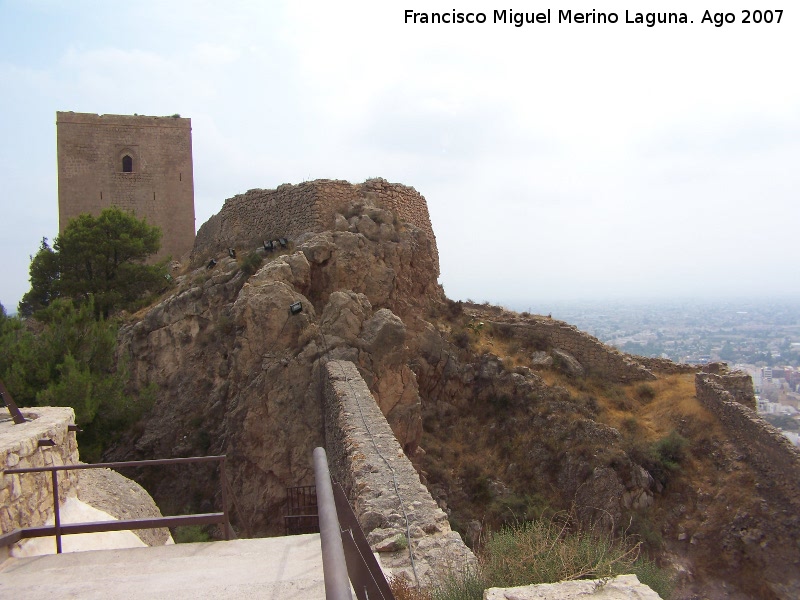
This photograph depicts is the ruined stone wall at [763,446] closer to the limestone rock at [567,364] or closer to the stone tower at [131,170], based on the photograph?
the limestone rock at [567,364]

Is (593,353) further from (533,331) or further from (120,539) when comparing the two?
(120,539)

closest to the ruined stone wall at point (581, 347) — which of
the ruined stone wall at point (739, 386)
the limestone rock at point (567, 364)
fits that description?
the limestone rock at point (567, 364)

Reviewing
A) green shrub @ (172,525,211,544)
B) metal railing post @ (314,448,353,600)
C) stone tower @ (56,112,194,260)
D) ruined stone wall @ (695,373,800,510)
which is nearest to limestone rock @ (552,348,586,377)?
ruined stone wall @ (695,373,800,510)

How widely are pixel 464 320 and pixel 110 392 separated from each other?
8.83m

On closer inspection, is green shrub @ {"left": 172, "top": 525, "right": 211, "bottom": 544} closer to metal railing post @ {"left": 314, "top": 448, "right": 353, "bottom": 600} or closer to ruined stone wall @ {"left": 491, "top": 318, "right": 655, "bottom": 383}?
metal railing post @ {"left": 314, "top": 448, "right": 353, "bottom": 600}

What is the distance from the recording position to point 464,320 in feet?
54.2

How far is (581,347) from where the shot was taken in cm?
1800

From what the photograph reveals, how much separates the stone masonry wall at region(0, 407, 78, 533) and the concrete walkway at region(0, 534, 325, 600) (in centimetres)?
49

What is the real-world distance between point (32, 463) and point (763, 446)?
13.6m

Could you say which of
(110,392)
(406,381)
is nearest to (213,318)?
(110,392)

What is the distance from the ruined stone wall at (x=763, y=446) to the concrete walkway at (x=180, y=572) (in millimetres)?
11529

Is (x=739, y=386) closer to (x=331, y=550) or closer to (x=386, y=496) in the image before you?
(x=386, y=496)

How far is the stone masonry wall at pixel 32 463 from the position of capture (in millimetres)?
4645

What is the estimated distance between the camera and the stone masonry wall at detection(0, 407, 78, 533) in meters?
4.64
